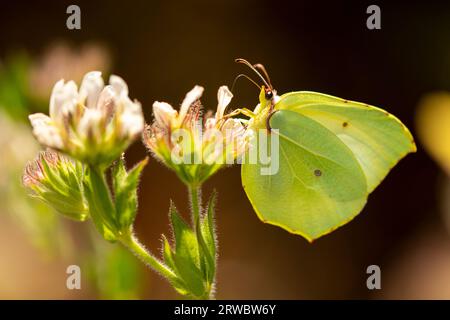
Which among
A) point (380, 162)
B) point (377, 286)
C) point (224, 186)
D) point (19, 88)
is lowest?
point (377, 286)

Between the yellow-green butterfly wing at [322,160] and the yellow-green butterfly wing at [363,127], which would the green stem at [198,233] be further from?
the yellow-green butterfly wing at [363,127]

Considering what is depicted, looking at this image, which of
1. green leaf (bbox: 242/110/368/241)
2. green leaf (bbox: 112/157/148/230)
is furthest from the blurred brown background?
green leaf (bbox: 112/157/148/230)

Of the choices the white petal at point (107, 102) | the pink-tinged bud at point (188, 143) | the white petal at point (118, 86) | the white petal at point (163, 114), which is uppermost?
the white petal at point (118, 86)

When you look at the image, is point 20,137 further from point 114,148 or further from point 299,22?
point 299,22

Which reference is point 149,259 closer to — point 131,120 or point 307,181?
point 131,120

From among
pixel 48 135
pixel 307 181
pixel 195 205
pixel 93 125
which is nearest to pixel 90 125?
pixel 93 125

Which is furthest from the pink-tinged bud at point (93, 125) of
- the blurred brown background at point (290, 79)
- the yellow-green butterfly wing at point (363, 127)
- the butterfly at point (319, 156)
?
the blurred brown background at point (290, 79)

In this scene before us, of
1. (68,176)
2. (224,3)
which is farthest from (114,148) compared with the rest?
(224,3)
